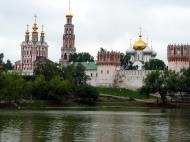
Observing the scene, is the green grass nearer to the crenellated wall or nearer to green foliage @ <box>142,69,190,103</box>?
the crenellated wall

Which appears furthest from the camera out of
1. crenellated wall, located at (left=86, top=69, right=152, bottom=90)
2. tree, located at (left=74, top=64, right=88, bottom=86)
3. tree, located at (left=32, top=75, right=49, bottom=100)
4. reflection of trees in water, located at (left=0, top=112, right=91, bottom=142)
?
crenellated wall, located at (left=86, top=69, right=152, bottom=90)

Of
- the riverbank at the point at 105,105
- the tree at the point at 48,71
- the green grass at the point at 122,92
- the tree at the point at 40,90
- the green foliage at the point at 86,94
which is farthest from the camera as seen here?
the green grass at the point at 122,92

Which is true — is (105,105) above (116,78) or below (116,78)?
below

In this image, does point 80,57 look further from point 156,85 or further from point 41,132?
point 41,132

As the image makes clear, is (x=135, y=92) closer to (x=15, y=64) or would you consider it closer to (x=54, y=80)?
(x=54, y=80)

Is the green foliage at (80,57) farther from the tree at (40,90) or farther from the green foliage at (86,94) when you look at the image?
the tree at (40,90)

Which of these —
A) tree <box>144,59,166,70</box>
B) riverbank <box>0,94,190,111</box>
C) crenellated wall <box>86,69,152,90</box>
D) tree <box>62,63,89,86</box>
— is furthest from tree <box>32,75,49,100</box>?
tree <box>144,59,166,70</box>

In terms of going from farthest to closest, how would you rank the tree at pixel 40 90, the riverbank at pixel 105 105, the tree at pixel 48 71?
1. the tree at pixel 48 71
2. the tree at pixel 40 90
3. the riverbank at pixel 105 105

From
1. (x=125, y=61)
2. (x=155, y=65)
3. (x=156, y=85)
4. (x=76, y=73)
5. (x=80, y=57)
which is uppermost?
(x=80, y=57)

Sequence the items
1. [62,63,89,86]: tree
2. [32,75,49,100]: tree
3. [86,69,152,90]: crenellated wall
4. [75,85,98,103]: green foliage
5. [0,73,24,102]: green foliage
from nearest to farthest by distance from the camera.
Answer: [0,73,24,102]: green foliage
[32,75,49,100]: tree
[75,85,98,103]: green foliage
[62,63,89,86]: tree
[86,69,152,90]: crenellated wall

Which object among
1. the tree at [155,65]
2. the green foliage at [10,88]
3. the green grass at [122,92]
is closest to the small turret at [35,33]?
the tree at [155,65]

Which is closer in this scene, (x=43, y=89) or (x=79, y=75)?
(x=43, y=89)

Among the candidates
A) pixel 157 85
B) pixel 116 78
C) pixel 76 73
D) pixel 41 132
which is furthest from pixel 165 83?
pixel 41 132

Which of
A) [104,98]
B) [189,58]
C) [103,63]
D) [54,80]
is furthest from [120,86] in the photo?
[54,80]
